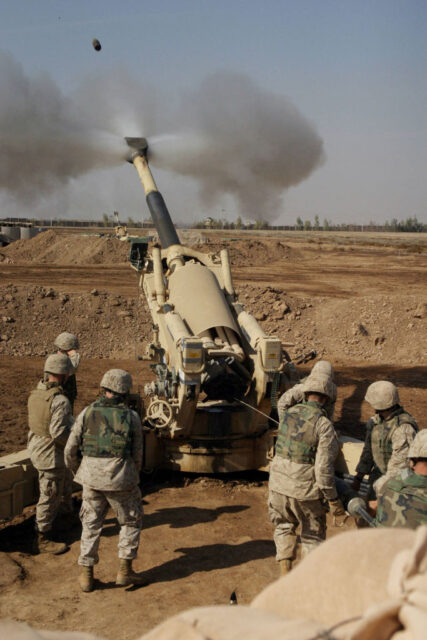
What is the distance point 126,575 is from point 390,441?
2389 mm

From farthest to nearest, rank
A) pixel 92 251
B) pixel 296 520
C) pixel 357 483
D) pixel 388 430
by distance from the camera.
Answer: pixel 92 251
pixel 357 483
pixel 296 520
pixel 388 430

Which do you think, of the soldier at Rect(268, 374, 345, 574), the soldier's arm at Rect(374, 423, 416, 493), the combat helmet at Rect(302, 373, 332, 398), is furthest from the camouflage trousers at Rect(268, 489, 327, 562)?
the combat helmet at Rect(302, 373, 332, 398)

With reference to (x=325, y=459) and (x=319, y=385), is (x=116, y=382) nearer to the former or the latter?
(x=319, y=385)

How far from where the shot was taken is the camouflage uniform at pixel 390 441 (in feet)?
18.0

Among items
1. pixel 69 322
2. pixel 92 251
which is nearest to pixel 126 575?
pixel 69 322

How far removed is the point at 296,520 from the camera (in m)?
5.76

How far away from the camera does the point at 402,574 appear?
1.21 metres

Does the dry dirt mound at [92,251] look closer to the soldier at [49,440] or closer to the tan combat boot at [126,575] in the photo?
the soldier at [49,440]

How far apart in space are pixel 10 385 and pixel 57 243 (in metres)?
25.6

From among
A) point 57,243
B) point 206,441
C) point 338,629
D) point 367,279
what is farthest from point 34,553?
point 57,243

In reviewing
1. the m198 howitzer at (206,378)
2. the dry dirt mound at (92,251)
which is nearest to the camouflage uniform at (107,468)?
the m198 howitzer at (206,378)

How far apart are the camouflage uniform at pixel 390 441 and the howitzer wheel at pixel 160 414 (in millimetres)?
2615

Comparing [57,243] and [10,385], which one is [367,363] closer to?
[10,385]

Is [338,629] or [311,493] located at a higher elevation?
[338,629]
